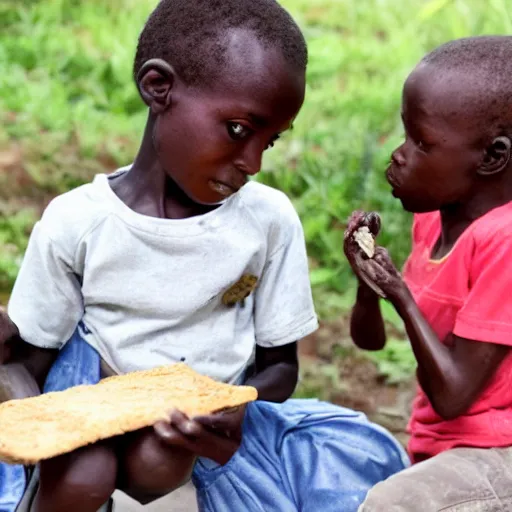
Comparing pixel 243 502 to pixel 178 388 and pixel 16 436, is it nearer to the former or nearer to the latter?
pixel 178 388

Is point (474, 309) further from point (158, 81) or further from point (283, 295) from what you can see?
point (158, 81)

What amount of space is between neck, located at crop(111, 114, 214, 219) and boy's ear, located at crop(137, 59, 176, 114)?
3.8 inches

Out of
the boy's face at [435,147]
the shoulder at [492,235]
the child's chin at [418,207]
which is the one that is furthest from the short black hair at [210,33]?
the shoulder at [492,235]

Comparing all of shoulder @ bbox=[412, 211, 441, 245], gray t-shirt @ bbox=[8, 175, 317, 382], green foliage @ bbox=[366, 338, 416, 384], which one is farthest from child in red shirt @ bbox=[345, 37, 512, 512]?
green foliage @ bbox=[366, 338, 416, 384]

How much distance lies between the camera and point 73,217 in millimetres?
2645

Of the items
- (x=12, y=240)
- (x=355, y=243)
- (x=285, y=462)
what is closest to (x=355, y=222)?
(x=355, y=243)

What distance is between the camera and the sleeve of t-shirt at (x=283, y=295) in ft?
9.31

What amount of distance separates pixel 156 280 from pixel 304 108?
10.8ft

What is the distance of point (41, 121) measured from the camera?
18.5 ft

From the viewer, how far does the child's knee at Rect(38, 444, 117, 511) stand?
230 centimetres

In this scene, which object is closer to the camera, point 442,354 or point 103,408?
point 103,408

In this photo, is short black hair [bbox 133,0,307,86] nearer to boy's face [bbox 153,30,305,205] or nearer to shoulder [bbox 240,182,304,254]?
boy's face [bbox 153,30,305,205]

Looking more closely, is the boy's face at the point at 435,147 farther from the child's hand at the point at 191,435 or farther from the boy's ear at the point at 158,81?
the child's hand at the point at 191,435

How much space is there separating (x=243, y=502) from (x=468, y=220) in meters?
0.90
